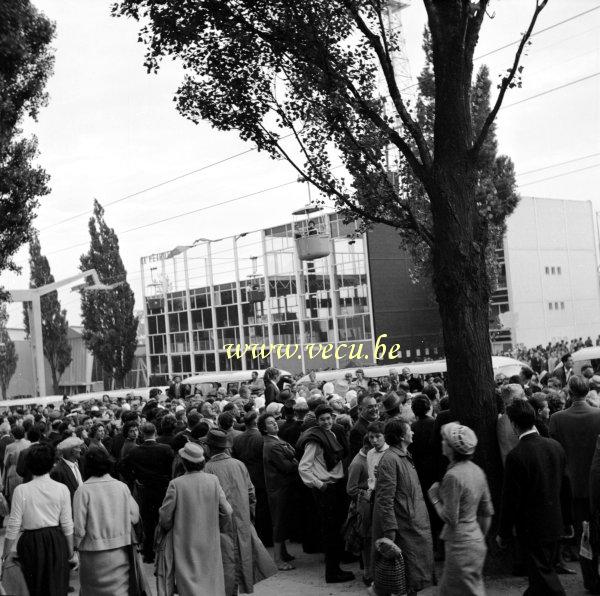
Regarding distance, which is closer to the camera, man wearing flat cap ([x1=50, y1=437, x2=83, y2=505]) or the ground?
the ground

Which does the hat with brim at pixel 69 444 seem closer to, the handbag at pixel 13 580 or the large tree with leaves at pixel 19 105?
the handbag at pixel 13 580

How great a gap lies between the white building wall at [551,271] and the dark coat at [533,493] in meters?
44.4

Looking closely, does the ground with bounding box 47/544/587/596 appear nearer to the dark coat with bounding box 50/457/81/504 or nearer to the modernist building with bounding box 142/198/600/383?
the dark coat with bounding box 50/457/81/504

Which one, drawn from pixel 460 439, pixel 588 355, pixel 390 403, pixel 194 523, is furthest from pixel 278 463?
pixel 588 355

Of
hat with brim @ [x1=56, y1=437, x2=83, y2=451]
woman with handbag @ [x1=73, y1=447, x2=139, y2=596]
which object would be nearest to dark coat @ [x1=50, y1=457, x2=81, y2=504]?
hat with brim @ [x1=56, y1=437, x2=83, y2=451]

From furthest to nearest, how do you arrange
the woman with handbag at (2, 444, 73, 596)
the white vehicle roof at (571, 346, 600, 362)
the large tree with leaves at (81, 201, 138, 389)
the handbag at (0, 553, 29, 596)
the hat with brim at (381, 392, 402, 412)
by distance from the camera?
the large tree with leaves at (81, 201, 138, 389) < the white vehicle roof at (571, 346, 600, 362) < the hat with brim at (381, 392, 402, 412) < the woman with handbag at (2, 444, 73, 596) < the handbag at (0, 553, 29, 596)

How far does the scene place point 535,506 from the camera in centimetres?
687

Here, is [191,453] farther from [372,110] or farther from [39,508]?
[372,110]

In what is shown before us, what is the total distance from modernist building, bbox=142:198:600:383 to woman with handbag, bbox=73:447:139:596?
117 ft

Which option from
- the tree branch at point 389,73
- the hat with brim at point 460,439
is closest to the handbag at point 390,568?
the hat with brim at point 460,439

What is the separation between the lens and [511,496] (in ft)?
22.9

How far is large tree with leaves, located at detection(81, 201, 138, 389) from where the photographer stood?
6072cm

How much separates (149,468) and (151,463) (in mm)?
75

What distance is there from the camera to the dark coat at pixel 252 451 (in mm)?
10781
